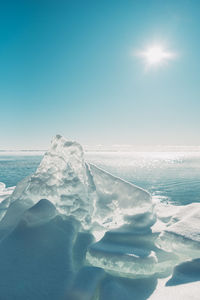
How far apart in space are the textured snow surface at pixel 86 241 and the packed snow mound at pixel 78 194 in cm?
5

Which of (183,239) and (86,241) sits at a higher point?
(183,239)

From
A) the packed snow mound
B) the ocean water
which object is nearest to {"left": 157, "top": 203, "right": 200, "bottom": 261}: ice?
the packed snow mound

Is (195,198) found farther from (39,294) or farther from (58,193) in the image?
(39,294)

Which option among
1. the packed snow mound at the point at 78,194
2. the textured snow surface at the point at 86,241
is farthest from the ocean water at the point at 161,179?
the textured snow surface at the point at 86,241

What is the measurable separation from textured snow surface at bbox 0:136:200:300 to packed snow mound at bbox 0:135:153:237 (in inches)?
1.9

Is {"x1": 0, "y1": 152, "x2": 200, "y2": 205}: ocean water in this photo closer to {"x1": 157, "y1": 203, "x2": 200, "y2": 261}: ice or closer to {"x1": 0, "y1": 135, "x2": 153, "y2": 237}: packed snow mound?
{"x1": 0, "y1": 135, "x2": 153, "y2": 237}: packed snow mound

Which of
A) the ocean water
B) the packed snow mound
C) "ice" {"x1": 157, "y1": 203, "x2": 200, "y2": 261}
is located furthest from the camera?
the ocean water

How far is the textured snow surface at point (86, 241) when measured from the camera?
5344 mm

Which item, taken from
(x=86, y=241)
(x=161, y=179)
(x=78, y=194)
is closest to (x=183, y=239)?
(x=86, y=241)

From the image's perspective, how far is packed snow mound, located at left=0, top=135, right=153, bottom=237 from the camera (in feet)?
30.7

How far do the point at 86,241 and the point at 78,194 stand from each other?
2.32 meters

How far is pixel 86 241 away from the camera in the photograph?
26.6 feet

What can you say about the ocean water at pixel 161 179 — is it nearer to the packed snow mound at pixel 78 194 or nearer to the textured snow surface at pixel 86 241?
the packed snow mound at pixel 78 194

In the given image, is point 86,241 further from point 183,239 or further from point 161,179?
point 161,179
